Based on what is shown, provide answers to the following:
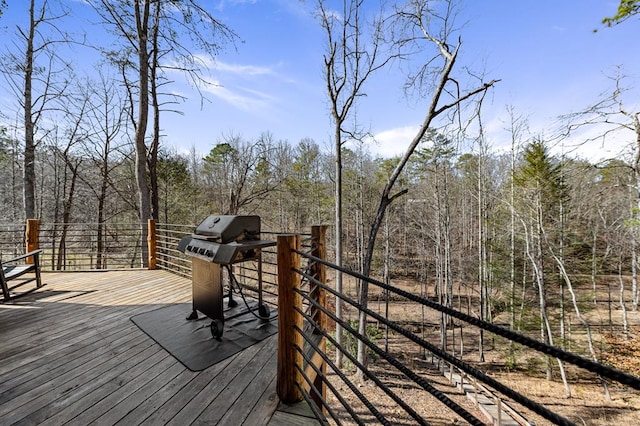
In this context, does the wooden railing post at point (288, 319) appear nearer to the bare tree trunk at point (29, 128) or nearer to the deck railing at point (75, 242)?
the deck railing at point (75, 242)

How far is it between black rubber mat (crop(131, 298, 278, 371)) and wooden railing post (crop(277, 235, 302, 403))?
83cm

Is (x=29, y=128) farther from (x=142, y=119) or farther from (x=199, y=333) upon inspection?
(x=199, y=333)

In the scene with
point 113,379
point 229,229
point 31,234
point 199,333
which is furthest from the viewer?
point 31,234

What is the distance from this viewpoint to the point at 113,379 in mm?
2033

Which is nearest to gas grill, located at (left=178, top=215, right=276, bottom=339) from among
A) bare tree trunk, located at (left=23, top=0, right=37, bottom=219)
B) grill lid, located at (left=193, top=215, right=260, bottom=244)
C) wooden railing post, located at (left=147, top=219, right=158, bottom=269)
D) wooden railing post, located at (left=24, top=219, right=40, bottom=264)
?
grill lid, located at (left=193, top=215, right=260, bottom=244)

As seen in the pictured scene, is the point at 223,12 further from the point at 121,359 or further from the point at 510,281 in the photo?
the point at 510,281

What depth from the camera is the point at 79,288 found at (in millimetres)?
4301

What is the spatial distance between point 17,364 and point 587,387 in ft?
50.1

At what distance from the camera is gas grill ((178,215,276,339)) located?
241 cm

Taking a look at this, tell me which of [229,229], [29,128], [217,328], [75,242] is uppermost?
[29,128]

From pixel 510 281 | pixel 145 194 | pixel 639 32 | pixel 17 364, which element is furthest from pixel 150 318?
pixel 510 281

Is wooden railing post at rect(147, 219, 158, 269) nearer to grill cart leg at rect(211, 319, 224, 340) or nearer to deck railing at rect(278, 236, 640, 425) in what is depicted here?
grill cart leg at rect(211, 319, 224, 340)

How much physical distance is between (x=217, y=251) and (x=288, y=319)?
996 mm

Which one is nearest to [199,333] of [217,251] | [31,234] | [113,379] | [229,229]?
[113,379]
